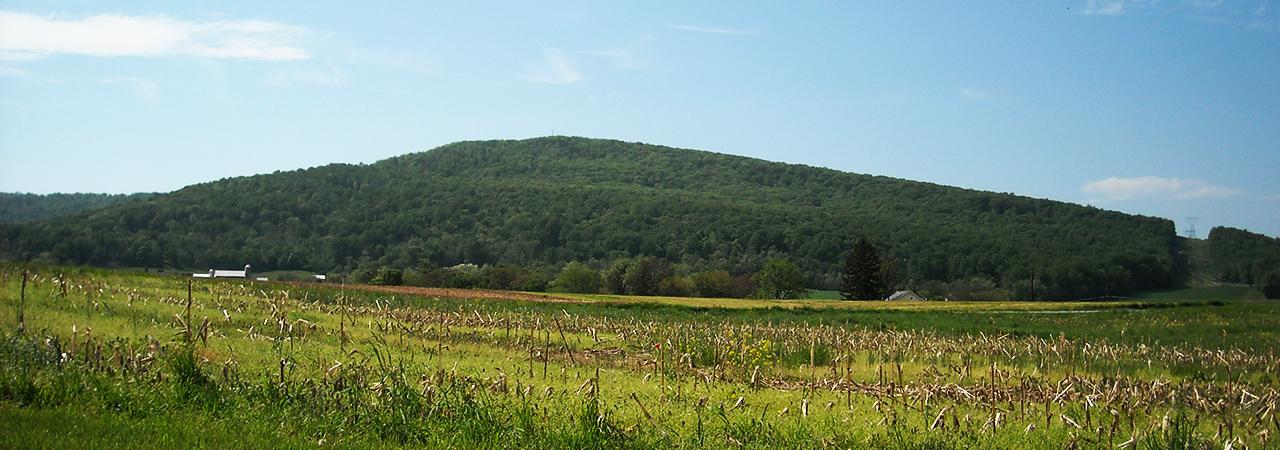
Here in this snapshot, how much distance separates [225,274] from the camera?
1513 inches

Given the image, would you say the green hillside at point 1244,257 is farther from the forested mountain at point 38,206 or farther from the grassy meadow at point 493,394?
the forested mountain at point 38,206

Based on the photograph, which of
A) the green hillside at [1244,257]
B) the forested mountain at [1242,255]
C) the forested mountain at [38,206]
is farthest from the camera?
the forested mountain at [1242,255]

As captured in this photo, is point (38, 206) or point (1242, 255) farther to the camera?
point (1242, 255)

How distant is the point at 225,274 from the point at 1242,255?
93.0 meters

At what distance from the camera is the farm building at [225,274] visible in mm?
36219

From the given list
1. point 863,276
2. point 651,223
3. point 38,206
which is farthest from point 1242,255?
point 38,206

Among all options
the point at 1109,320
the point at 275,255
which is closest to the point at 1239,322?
the point at 1109,320

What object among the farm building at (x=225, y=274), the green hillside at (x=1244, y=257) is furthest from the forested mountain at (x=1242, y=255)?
the farm building at (x=225, y=274)

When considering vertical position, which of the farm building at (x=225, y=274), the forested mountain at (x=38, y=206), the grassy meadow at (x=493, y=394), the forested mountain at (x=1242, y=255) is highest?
the forested mountain at (x=1242, y=255)

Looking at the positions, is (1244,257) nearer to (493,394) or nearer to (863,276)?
(863,276)

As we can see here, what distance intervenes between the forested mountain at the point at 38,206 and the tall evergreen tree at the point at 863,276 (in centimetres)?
8255

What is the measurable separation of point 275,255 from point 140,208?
21876 mm

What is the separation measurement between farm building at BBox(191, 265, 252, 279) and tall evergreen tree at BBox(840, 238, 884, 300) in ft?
222

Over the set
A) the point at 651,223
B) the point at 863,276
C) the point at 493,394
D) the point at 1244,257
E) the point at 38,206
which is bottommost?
the point at 493,394
